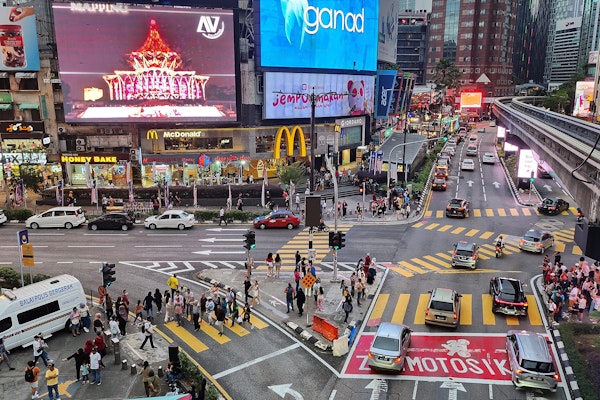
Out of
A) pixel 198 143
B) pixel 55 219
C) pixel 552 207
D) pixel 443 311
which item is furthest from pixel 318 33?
pixel 443 311

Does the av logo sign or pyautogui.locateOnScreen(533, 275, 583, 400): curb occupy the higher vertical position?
the av logo sign

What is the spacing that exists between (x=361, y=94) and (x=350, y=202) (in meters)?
28.1

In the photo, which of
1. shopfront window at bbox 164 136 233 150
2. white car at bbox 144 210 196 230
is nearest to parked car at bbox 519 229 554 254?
white car at bbox 144 210 196 230

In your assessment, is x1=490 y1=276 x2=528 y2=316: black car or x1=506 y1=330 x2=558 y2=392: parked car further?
x1=490 y1=276 x2=528 y2=316: black car

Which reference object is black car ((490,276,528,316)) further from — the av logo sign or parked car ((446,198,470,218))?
the av logo sign

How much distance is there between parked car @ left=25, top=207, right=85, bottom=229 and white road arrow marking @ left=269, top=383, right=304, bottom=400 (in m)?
29.1

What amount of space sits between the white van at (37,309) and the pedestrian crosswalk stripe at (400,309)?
15.0 metres

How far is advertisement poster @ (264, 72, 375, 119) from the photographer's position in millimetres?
59344

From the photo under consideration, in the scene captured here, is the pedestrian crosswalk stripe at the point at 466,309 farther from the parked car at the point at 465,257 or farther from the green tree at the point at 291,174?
the green tree at the point at 291,174

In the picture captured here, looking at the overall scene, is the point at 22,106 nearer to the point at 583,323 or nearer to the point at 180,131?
the point at 180,131

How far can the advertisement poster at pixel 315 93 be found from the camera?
5934 centimetres

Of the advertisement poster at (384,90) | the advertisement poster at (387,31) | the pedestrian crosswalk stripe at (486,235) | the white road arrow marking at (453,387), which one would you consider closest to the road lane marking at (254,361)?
the white road arrow marking at (453,387)

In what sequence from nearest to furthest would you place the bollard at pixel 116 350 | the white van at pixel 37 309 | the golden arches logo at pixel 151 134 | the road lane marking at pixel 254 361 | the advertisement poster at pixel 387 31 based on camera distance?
the road lane marking at pixel 254 361 → the bollard at pixel 116 350 → the white van at pixel 37 309 → the golden arches logo at pixel 151 134 → the advertisement poster at pixel 387 31

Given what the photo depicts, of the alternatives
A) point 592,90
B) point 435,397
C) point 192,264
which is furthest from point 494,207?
point 592,90
